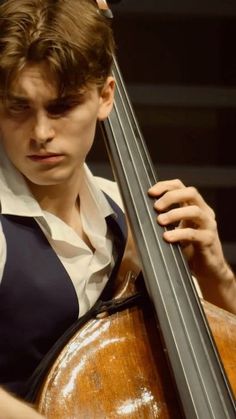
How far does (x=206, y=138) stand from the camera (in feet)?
7.23

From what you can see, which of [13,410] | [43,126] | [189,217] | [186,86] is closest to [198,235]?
[189,217]

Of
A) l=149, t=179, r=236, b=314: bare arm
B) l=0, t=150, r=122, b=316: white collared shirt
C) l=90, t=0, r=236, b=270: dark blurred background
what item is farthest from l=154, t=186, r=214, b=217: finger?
l=90, t=0, r=236, b=270: dark blurred background

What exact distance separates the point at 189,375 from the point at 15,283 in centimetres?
23

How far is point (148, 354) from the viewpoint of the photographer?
1077 mm

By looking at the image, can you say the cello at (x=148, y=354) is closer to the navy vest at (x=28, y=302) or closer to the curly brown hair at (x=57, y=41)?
the navy vest at (x=28, y=302)

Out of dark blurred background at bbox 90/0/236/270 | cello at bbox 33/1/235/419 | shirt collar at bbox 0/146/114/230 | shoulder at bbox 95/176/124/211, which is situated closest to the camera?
cello at bbox 33/1/235/419

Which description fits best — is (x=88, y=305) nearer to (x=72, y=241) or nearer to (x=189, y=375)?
(x=72, y=241)

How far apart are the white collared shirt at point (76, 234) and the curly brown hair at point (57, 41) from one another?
13 cm

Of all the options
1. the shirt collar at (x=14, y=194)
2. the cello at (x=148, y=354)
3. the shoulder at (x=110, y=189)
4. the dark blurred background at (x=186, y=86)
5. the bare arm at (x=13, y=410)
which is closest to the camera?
the bare arm at (x=13, y=410)

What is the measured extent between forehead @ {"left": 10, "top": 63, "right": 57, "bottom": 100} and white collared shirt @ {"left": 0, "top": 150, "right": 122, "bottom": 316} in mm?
104

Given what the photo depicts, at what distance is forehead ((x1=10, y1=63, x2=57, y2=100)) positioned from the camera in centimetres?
106

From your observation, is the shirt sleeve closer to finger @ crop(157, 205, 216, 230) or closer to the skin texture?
the skin texture

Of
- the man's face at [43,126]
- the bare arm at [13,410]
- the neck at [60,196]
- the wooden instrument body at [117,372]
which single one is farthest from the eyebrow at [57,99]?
the bare arm at [13,410]

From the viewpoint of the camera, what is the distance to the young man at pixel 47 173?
1068mm
